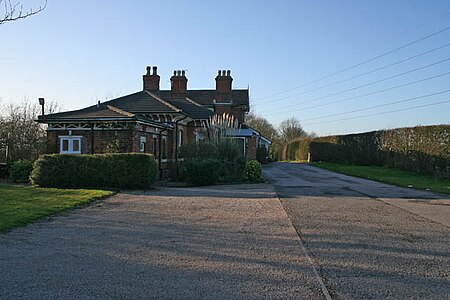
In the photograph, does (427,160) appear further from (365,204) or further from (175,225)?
(175,225)

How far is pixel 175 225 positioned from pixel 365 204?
6.75 metres

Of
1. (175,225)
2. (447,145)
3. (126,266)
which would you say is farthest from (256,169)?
(126,266)

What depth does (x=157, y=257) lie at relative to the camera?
6766 mm

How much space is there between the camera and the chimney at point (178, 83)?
35612mm

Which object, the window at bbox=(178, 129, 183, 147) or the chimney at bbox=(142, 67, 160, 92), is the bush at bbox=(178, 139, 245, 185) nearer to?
the window at bbox=(178, 129, 183, 147)

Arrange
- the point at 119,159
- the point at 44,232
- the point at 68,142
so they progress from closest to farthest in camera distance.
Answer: the point at 44,232 < the point at 119,159 < the point at 68,142

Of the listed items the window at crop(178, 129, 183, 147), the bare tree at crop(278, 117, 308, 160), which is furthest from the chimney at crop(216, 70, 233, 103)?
the bare tree at crop(278, 117, 308, 160)

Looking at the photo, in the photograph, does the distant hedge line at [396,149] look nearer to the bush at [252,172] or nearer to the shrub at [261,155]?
the shrub at [261,155]

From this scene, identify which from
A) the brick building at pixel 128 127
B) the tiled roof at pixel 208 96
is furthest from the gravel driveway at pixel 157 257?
the tiled roof at pixel 208 96

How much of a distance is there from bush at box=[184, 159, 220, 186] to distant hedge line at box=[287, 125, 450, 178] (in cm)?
1247

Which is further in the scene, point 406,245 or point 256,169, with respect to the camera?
point 256,169

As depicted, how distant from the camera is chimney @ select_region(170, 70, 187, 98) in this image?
35612 mm

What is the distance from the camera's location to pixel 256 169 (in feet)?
72.9

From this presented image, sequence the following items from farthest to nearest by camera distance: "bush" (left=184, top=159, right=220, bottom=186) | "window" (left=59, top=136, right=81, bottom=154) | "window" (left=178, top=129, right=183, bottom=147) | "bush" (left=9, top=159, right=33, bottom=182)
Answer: "window" (left=178, top=129, right=183, bottom=147) → "window" (left=59, top=136, right=81, bottom=154) → "bush" (left=9, top=159, right=33, bottom=182) → "bush" (left=184, top=159, right=220, bottom=186)
